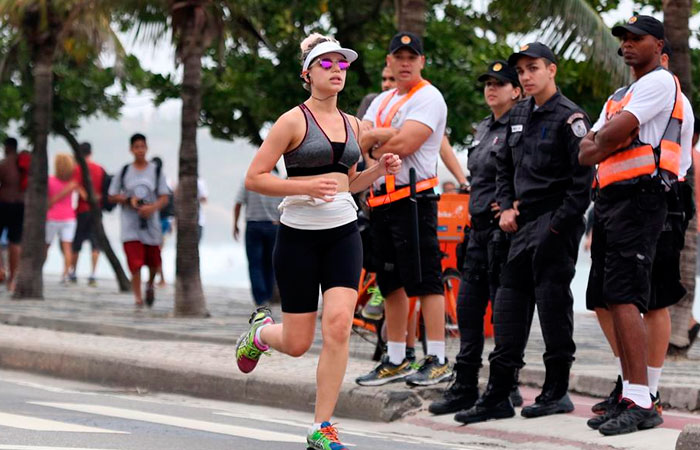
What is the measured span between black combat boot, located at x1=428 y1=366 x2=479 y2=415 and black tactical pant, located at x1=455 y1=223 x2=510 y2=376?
0.7 inches

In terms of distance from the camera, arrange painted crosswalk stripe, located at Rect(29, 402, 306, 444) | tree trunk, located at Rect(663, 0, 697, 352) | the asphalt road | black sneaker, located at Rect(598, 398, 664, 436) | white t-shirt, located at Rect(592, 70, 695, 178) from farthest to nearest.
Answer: tree trunk, located at Rect(663, 0, 697, 352)
painted crosswalk stripe, located at Rect(29, 402, 306, 444)
white t-shirt, located at Rect(592, 70, 695, 178)
black sneaker, located at Rect(598, 398, 664, 436)
the asphalt road

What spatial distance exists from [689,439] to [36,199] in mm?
12576

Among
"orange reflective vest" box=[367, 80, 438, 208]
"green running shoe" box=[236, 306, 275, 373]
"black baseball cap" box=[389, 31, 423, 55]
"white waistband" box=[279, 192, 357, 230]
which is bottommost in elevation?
"green running shoe" box=[236, 306, 275, 373]

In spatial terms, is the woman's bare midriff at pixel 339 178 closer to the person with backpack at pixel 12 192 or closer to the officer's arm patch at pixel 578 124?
the officer's arm patch at pixel 578 124

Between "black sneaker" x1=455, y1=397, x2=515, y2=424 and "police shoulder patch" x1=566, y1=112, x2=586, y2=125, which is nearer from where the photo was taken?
"police shoulder patch" x1=566, y1=112, x2=586, y2=125

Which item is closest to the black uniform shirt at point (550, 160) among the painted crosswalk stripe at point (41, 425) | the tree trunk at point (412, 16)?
the painted crosswalk stripe at point (41, 425)

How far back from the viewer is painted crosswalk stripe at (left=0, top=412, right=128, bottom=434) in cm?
756

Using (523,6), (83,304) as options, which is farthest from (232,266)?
(523,6)

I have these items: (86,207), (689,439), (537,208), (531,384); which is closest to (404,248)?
(537,208)

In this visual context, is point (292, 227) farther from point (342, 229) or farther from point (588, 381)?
point (588, 381)

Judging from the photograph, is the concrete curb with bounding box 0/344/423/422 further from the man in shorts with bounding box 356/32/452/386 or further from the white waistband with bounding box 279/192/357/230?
the white waistband with bounding box 279/192/357/230

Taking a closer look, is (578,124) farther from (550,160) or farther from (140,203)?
(140,203)

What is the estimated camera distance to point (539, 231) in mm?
7992

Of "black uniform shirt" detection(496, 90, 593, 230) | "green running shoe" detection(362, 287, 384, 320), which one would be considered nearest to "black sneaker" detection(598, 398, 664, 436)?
"black uniform shirt" detection(496, 90, 593, 230)
